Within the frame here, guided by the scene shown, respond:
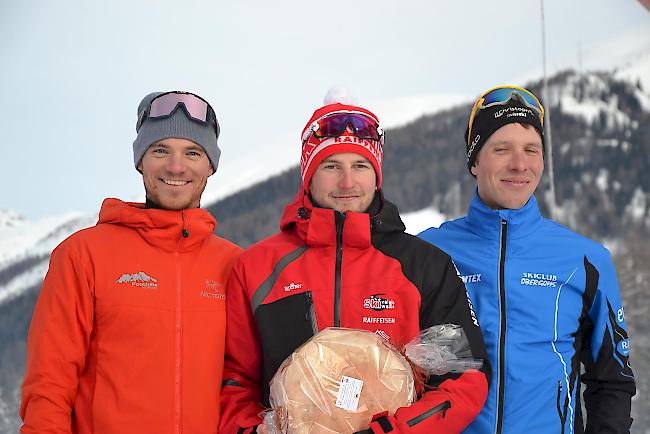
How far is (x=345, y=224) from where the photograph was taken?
2.23m

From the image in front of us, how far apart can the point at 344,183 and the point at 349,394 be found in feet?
2.37

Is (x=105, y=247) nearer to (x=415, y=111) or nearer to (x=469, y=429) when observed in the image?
(x=469, y=429)

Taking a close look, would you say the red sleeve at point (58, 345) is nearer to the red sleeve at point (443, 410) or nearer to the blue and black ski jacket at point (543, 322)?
Answer: the red sleeve at point (443, 410)

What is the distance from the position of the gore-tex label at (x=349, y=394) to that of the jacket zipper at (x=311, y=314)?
0.30 meters

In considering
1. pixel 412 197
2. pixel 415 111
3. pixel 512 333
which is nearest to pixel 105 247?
pixel 512 333

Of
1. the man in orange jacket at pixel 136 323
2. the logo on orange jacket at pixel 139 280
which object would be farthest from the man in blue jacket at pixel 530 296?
the logo on orange jacket at pixel 139 280

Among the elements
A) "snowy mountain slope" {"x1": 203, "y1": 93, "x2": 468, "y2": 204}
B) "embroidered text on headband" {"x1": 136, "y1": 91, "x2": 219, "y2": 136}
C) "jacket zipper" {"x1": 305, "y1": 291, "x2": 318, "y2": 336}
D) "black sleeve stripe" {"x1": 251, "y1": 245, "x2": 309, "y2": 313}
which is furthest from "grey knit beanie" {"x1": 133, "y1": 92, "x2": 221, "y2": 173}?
"snowy mountain slope" {"x1": 203, "y1": 93, "x2": 468, "y2": 204}

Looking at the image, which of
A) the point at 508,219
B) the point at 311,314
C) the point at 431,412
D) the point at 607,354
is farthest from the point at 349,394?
the point at 607,354

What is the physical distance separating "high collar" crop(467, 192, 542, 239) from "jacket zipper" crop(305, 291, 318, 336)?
769 mm

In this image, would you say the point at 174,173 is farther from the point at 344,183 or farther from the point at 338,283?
the point at 338,283

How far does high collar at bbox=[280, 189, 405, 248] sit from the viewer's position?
7.29 feet

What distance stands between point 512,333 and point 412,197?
29.8 m

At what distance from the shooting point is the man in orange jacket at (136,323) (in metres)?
2.19

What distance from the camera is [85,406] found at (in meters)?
2.23
